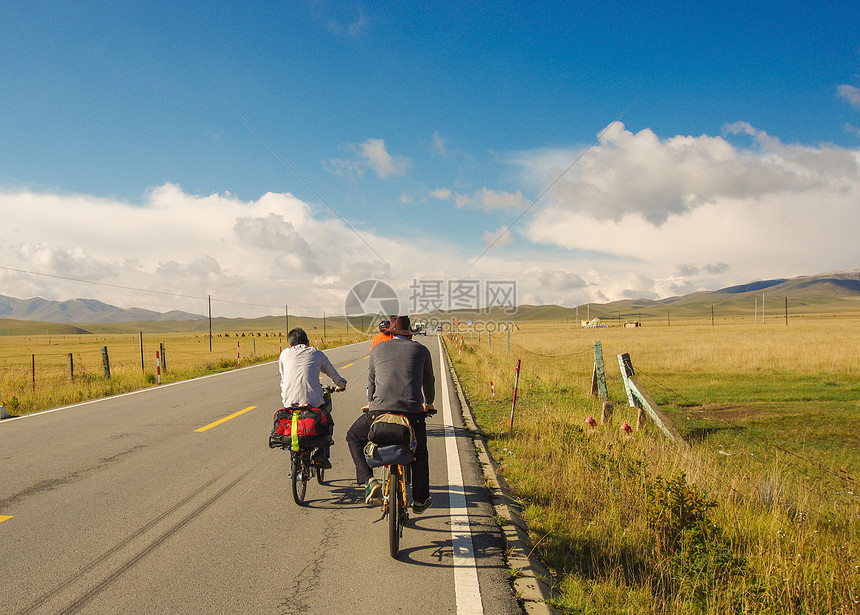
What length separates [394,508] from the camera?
421cm

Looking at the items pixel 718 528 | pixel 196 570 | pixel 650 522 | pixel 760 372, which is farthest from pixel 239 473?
pixel 760 372

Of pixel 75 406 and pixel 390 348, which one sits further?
pixel 75 406

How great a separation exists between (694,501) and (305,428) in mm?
3842

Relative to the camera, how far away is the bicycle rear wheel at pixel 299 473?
5590 millimetres

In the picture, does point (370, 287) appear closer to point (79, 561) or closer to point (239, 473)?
point (239, 473)

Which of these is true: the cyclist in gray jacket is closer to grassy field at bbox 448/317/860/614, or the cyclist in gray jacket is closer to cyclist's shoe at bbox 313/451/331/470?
cyclist's shoe at bbox 313/451/331/470

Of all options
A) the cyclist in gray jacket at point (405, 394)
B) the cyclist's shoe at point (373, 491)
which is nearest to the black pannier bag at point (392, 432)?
the cyclist in gray jacket at point (405, 394)

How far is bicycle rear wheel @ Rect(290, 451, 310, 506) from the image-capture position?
18.3 ft

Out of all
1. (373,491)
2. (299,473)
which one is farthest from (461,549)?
(299,473)

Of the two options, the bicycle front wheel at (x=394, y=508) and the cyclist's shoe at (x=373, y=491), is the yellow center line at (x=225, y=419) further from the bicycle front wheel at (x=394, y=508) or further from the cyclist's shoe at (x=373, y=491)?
the bicycle front wheel at (x=394, y=508)

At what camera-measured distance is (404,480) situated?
4621 millimetres

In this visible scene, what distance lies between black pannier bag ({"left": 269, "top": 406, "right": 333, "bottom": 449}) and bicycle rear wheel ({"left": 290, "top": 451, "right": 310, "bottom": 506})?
0.38 feet

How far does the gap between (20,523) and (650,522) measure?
595cm

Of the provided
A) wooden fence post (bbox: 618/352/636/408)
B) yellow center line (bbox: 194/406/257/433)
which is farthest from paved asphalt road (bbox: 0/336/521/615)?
wooden fence post (bbox: 618/352/636/408)
